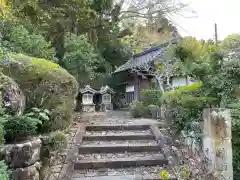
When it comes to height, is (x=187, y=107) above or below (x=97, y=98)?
below

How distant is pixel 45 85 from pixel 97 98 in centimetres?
975

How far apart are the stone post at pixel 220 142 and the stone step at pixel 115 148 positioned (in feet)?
5.01

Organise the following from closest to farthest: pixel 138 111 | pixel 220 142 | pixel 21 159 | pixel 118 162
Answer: pixel 21 159 < pixel 220 142 < pixel 118 162 < pixel 138 111

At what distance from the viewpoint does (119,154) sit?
185 inches

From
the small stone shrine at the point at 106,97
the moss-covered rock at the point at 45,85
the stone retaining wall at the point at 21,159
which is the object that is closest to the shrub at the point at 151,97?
the small stone shrine at the point at 106,97

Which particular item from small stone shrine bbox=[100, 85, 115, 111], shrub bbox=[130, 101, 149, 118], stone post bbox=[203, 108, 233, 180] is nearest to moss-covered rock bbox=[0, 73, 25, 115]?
Result: stone post bbox=[203, 108, 233, 180]

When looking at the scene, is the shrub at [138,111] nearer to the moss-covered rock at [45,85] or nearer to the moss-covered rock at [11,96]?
the moss-covered rock at [45,85]

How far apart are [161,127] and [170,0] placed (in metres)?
11.1

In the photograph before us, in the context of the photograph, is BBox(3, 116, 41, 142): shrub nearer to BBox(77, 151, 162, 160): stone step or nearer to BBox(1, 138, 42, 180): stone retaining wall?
BBox(1, 138, 42, 180): stone retaining wall

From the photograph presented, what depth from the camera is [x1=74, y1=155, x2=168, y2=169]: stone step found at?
4.22 meters

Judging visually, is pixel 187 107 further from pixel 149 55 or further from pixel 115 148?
pixel 149 55

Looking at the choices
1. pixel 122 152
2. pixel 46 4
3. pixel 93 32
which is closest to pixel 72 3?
pixel 46 4

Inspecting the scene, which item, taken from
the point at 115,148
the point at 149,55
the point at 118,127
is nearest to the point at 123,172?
the point at 115,148

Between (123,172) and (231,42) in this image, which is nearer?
(123,172)
